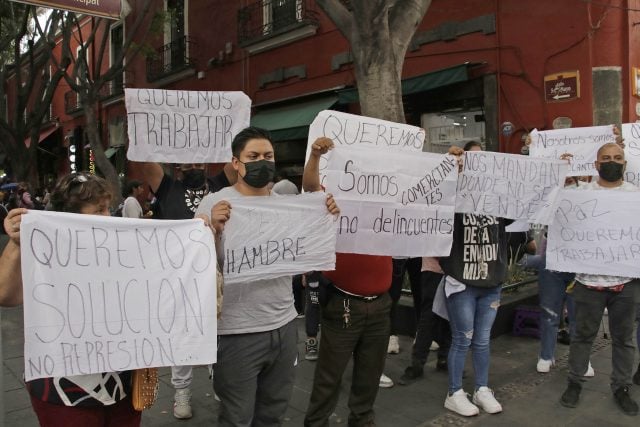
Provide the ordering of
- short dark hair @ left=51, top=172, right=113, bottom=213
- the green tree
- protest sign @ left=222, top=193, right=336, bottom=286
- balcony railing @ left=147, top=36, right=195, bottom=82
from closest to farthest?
short dark hair @ left=51, top=172, right=113, bottom=213 → protest sign @ left=222, top=193, right=336, bottom=286 → the green tree → balcony railing @ left=147, top=36, right=195, bottom=82

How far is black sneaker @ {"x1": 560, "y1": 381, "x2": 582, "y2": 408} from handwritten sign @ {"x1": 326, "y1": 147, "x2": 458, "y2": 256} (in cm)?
151

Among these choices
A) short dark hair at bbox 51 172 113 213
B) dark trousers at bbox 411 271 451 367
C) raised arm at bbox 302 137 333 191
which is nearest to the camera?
short dark hair at bbox 51 172 113 213

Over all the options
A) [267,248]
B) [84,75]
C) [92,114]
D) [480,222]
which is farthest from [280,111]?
[267,248]

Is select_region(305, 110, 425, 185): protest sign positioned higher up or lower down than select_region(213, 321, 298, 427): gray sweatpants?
higher up

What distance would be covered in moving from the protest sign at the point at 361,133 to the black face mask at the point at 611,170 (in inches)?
56.2

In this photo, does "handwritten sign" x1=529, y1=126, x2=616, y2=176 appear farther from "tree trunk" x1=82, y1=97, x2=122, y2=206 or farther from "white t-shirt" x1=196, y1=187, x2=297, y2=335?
"tree trunk" x1=82, y1=97, x2=122, y2=206

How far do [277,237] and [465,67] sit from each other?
7.29 metres

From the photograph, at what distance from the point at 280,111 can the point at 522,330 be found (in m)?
9.07

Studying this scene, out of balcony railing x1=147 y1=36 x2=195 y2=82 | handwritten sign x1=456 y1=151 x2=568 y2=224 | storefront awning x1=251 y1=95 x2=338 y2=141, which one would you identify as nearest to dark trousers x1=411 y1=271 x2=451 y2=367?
handwritten sign x1=456 y1=151 x2=568 y2=224

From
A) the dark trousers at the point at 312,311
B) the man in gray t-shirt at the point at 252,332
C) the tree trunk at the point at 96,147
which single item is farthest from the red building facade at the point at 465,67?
the man in gray t-shirt at the point at 252,332

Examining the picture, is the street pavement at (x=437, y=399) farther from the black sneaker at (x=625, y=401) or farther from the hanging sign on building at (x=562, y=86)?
the hanging sign on building at (x=562, y=86)

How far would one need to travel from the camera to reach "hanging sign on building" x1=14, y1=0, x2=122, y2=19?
382cm

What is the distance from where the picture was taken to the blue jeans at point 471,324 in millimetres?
3748

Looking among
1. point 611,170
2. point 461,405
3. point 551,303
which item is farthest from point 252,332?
point 551,303
